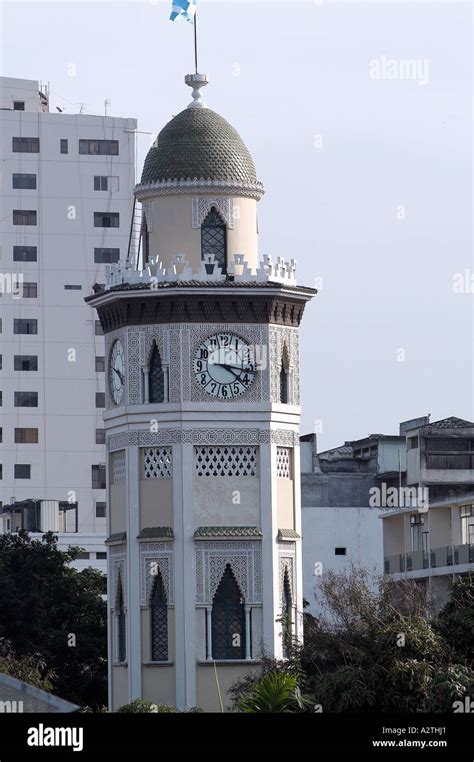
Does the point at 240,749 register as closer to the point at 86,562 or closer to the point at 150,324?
the point at 150,324

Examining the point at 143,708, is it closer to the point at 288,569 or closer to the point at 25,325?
the point at 288,569

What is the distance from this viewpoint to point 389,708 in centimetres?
4659

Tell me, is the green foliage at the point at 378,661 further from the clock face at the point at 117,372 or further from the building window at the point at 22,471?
the building window at the point at 22,471

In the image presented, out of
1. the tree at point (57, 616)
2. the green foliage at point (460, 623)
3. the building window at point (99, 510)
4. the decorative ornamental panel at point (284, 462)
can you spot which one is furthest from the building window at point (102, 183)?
the green foliage at point (460, 623)

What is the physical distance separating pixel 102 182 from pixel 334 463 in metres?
44.7

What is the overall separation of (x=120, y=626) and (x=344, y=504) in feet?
142

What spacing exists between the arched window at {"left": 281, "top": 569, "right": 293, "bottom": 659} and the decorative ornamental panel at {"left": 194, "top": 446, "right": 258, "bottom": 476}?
2.76 meters

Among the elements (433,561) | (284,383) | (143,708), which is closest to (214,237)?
(284,383)

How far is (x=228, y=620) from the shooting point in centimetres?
5816

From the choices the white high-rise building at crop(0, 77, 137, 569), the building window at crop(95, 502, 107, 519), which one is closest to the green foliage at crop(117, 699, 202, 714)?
the building window at crop(95, 502, 107, 519)

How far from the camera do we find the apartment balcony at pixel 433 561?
81125 millimetres

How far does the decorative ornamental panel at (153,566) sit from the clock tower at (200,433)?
0.05 metres

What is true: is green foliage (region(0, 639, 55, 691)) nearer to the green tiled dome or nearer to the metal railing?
the green tiled dome

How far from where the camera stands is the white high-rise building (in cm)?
14538
